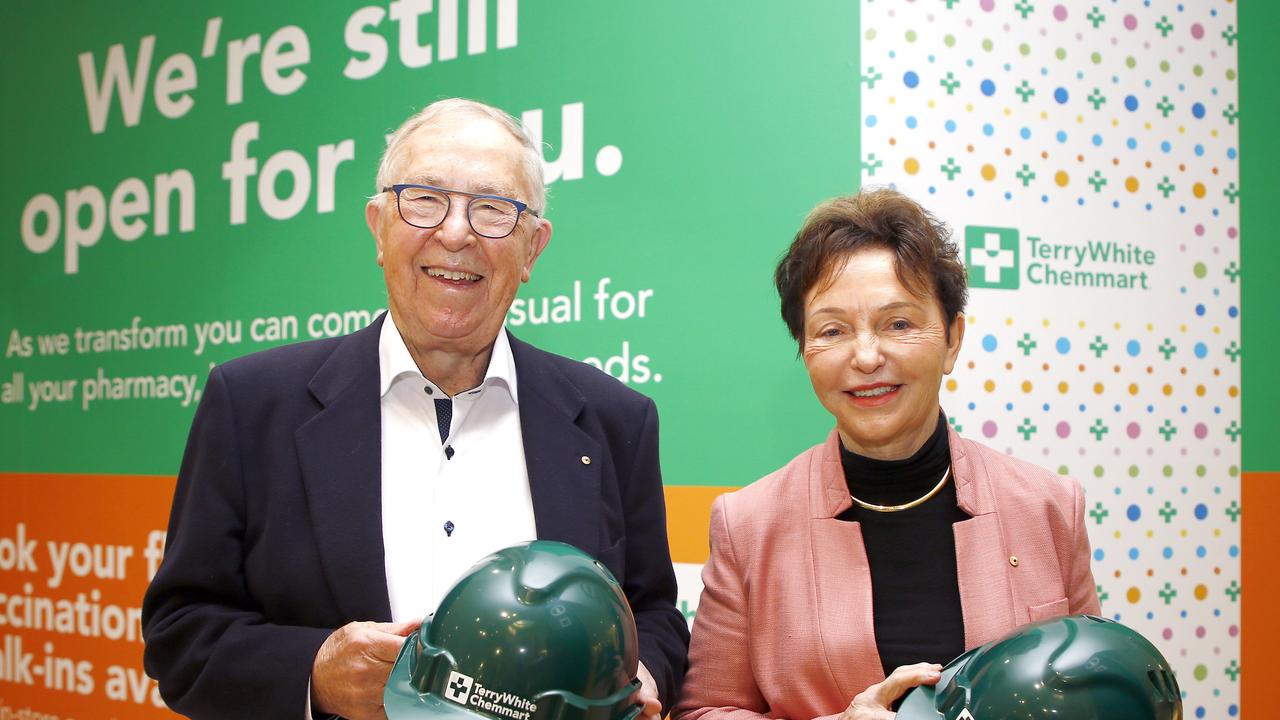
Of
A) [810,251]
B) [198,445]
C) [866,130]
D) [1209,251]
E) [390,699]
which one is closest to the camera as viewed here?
[390,699]

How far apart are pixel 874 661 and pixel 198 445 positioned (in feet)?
4.15

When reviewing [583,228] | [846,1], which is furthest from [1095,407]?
[583,228]

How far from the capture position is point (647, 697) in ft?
5.83

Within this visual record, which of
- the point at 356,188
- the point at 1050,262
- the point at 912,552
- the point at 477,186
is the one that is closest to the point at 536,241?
the point at 477,186

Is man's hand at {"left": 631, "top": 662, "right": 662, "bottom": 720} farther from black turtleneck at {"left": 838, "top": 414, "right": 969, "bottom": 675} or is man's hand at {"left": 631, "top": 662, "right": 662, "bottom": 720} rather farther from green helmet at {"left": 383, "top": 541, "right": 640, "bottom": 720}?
black turtleneck at {"left": 838, "top": 414, "right": 969, "bottom": 675}

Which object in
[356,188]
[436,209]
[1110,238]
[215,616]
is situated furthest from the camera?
[356,188]

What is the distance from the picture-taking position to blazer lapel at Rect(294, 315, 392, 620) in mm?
1943

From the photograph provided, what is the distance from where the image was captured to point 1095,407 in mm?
3223

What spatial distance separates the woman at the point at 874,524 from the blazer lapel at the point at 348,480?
68 centimetres

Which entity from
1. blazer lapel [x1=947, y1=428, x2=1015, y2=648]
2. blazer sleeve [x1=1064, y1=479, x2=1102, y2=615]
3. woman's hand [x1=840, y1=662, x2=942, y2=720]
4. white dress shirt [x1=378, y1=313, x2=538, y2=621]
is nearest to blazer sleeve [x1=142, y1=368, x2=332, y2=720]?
white dress shirt [x1=378, y1=313, x2=538, y2=621]

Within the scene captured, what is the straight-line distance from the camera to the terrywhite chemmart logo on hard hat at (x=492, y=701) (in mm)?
1517

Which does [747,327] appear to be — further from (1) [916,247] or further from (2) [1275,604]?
(2) [1275,604]

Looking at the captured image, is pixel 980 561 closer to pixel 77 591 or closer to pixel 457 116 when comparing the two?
pixel 457 116

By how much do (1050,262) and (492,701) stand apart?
7.42 ft
